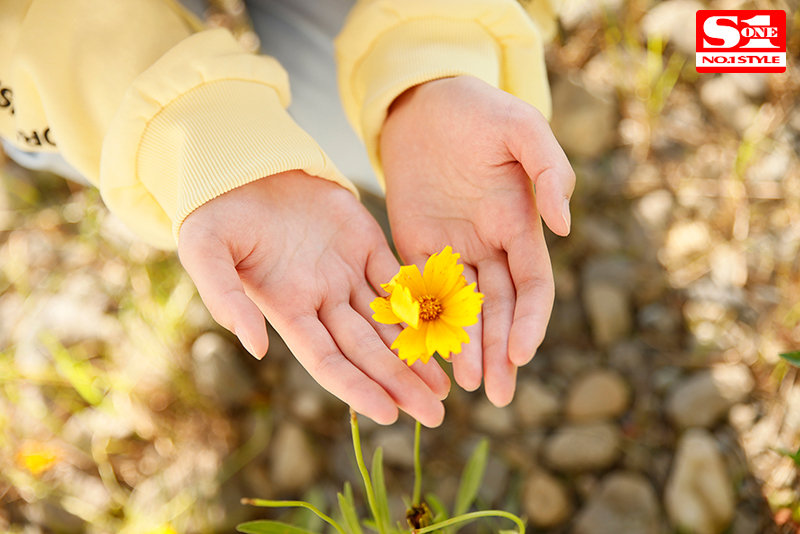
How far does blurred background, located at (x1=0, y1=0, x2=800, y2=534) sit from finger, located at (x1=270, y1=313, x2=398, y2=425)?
66cm

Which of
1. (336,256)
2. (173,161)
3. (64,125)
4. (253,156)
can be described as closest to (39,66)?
(64,125)

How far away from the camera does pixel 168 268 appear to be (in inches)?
70.3

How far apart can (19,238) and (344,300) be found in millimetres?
1481

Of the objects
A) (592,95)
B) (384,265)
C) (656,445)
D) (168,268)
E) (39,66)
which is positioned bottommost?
(656,445)

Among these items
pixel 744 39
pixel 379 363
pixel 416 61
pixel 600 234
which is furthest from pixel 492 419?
pixel 744 39

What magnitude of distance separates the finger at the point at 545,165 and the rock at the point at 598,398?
70 cm

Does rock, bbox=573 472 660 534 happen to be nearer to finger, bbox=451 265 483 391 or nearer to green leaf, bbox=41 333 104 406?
finger, bbox=451 265 483 391

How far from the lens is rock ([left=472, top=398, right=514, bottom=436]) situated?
1499mm

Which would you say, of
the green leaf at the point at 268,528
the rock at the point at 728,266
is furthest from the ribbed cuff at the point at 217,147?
the rock at the point at 728,266

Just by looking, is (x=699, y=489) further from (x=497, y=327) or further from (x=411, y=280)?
(x=411, y=280)

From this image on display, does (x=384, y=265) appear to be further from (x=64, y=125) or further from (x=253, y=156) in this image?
(x=64, y=125)

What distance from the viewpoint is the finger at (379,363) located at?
2.83 feet

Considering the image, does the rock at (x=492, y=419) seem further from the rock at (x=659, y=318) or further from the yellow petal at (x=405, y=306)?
the yellow petal at (x=405, y=306)

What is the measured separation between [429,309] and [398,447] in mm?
675
